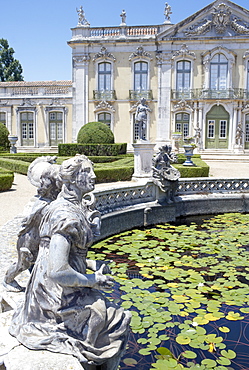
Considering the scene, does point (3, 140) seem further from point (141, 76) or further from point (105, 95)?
point (141, 76)

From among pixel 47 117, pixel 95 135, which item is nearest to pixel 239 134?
pixel 95 135

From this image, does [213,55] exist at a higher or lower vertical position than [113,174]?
higher

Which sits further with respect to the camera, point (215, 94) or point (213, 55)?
point (215, 94)

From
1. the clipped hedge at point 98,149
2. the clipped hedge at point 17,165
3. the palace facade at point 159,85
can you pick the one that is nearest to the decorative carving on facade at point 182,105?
the palace facade at point 159,85

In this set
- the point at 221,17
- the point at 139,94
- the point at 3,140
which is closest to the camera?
the point at 3,140

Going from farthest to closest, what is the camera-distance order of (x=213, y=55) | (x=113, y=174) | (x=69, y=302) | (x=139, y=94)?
(x=139, y=94), (x=213, y=55), (x=113, y=174), (x=69, y=302)

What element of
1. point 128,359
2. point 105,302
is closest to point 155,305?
point 128,359

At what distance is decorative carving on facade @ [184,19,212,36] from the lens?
77.0 ft

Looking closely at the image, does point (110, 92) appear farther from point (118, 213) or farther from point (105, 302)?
point (105, 302)

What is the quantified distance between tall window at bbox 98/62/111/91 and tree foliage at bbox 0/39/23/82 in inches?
661

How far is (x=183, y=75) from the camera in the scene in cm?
2445

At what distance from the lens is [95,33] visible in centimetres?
2462

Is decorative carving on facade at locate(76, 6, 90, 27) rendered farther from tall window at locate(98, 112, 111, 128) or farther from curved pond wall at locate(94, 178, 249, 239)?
curved pond wall at locate(94, 178, 249, 239)

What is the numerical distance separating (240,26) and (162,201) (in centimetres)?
1913
